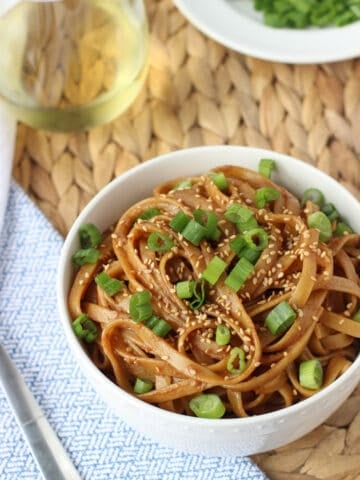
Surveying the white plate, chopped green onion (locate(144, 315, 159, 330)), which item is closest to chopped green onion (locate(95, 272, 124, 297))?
chopped green onion (locate(144, 315, 159, 330))

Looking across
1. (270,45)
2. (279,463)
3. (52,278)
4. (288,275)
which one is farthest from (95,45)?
(279,463)

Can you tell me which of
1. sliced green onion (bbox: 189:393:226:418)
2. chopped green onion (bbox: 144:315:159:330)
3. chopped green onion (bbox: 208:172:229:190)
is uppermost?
chopped green onion (bbox: 208:172:229:190)

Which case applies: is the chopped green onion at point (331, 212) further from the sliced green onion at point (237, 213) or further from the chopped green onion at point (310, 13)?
the chopped green onion at point (310, 13)

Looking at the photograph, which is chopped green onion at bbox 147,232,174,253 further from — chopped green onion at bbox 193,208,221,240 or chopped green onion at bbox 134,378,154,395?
chopped green onion at bbox 134,378,154,395

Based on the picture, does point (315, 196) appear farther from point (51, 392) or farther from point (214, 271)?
point (51, 392)

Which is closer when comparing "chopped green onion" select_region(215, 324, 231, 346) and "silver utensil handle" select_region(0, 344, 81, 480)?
"chopped green onion" select_region(215, 324, 231, 346)

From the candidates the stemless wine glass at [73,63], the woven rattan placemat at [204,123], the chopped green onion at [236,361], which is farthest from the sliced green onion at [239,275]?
the stemless wine glass at [73,63]

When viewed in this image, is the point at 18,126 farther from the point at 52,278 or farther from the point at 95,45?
the point at 52,278
